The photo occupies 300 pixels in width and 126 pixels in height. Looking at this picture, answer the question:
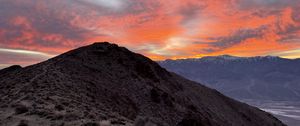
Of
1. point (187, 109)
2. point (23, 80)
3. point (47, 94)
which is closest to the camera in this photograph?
point (47, 94)

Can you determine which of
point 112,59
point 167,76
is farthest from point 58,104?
point 167,76

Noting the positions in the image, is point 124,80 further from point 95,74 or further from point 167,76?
point 167,76

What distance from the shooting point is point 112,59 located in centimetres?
6122

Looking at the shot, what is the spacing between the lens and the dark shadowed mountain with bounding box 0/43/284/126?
2827 cm

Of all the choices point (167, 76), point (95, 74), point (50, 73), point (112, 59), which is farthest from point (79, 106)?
point (167, 76)

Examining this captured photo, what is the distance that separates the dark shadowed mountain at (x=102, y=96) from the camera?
28.3 meters

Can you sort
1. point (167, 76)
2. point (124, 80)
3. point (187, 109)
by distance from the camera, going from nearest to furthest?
point (124, 80), point (187, 109), point (167, 76)

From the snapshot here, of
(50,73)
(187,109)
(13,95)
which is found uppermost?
(50,73)

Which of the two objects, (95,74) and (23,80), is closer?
(23,80)

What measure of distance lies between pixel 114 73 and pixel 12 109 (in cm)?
2638

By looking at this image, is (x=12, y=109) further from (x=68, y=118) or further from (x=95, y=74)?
(x=95, y=74)

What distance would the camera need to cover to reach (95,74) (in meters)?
49.7

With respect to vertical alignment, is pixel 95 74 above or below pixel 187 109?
above

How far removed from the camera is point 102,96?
4056 cm
